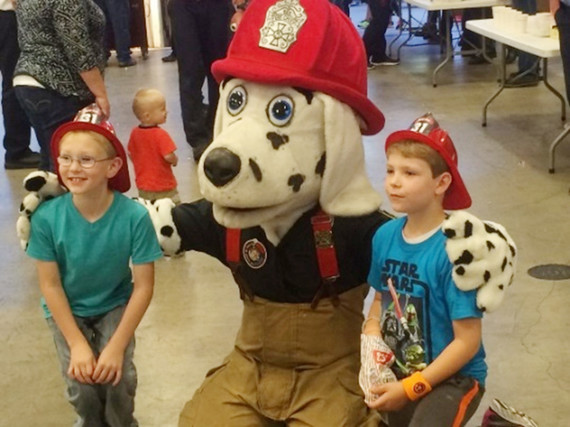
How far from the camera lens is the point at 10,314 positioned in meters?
3.97

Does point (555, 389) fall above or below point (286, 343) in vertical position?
below

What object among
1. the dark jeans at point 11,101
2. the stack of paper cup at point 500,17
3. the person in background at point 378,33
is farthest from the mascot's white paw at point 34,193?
the person in background at point 378,33

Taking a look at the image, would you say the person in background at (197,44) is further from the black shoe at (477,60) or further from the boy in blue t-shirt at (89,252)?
the black shoe at (477,60)

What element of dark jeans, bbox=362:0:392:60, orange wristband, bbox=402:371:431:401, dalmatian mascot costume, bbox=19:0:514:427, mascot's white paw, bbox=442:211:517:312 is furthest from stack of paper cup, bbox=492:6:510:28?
orange wristband, bbox=402:371:431:401

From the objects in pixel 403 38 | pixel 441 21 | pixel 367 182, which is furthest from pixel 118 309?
pixel 403 38

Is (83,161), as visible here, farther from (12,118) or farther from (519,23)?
(519,23)

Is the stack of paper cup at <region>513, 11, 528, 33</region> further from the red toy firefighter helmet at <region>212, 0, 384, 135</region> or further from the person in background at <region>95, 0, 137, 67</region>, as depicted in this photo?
the person in background at <region>95, 0, 137, 67</region>

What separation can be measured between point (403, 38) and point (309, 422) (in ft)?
27.5

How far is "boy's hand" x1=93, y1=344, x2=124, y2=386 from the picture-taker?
2570mm

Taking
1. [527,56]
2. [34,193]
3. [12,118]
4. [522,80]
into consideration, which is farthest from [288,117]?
[527,56]

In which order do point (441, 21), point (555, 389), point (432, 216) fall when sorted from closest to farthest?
point (432, 216), point (555, 389), point (441, 21)

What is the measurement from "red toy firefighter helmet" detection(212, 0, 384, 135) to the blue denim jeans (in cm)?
78

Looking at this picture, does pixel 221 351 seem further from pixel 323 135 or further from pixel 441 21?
pixel 441 21

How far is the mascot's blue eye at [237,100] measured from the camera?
94.4 inches
